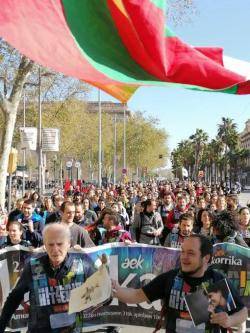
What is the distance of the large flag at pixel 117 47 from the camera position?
412 cm

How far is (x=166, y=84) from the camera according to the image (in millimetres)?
4406

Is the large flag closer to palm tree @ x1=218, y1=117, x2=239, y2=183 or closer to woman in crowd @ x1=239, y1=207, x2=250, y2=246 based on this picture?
woman in crowd @ x1=239, y1=207, x2=250, y2=246

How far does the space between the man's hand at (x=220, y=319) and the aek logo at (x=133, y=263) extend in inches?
133

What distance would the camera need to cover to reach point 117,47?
444 centimetres

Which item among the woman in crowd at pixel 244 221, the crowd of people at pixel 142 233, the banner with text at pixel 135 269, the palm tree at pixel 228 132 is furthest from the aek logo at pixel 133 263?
the palm tree at pixel 228 132

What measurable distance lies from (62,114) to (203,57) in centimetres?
4013

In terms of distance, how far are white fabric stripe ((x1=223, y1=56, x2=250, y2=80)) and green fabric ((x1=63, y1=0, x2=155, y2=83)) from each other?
0.68 m

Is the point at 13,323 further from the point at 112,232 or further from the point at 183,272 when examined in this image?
the point at 183,272

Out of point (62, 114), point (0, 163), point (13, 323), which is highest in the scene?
point (62, 114)

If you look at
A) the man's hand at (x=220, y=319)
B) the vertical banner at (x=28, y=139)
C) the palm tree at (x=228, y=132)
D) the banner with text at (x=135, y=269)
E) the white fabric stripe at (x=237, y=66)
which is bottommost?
the banner with text at (x=135, y=269)

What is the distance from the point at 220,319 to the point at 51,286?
1.40m

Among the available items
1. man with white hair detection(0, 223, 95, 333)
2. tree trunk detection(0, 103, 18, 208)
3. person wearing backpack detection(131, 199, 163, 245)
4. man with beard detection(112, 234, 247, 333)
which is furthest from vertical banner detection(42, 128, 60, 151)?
man with beard detection(112, 234, 247, 333)

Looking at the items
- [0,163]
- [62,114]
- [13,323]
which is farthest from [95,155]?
[13,323]

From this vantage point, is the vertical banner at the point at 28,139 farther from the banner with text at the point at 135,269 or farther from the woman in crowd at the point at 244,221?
the banner with text at the point at 135,269
